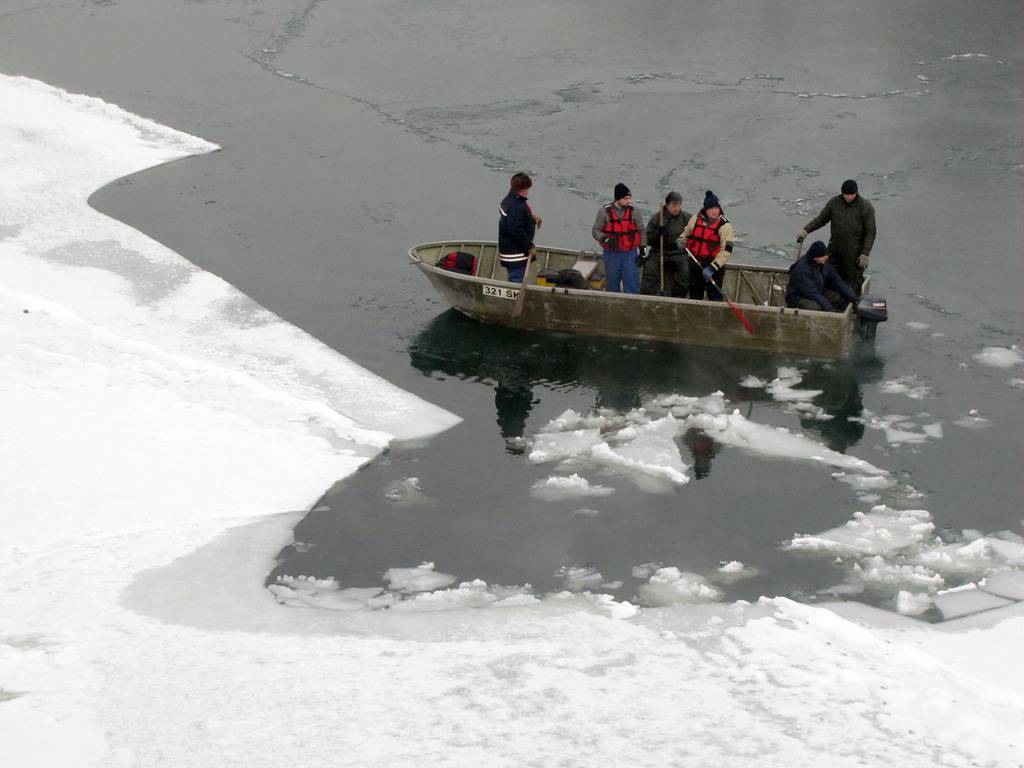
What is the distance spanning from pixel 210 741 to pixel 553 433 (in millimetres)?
5046

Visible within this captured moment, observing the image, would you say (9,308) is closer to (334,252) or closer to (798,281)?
(334,252)

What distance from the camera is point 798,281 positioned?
12375 mm

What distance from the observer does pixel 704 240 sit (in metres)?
12.6

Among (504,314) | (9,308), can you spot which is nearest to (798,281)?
(504,314)

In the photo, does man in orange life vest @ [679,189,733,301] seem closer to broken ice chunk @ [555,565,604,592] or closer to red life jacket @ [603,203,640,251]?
red life jacket @ [603,203,640,251]

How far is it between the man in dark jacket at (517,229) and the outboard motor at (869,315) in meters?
3.40

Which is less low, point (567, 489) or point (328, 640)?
point (567, 489)

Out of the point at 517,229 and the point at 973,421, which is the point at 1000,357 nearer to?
the point at 973,421

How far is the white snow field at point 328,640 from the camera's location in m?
6.87

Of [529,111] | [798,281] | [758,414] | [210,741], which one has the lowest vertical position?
[210,741]

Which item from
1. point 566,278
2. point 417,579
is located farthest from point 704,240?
point 417,579

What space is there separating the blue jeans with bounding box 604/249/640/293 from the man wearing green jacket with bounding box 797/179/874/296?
170cm

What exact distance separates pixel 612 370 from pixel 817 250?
7.62 ft

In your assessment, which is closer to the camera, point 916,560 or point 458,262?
point 916,560
